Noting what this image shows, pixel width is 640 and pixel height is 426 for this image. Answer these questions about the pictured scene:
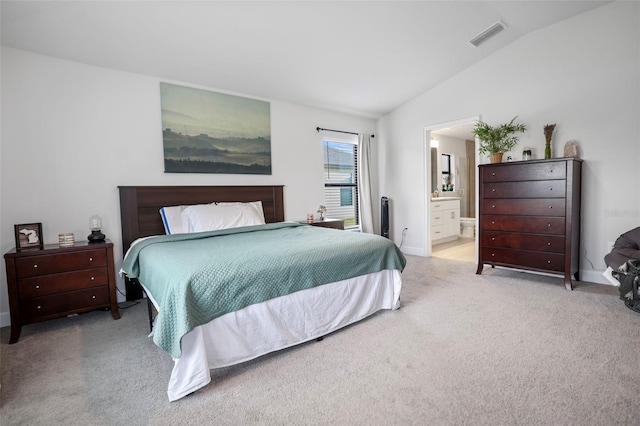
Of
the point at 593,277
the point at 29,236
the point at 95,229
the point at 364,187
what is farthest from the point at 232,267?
the point at 593,277

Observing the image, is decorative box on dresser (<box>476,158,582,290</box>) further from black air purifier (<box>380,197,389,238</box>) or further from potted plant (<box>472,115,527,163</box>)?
black air purifier (<box>380,197,389,238</box>)

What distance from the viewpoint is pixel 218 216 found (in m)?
3.26

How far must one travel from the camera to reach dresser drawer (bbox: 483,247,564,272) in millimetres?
3191

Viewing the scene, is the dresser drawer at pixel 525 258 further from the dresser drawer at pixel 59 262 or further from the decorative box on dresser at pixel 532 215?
the dresser drawer at pixel 59 262

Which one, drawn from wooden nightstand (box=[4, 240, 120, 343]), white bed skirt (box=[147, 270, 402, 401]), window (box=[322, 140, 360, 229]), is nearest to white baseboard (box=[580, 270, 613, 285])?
white bed skirt (box=[147, 270, 402, 401])

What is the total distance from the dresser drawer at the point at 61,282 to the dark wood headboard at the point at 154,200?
526 mm

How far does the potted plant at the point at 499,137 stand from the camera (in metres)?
3.77

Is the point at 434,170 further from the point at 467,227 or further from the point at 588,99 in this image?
the point at 588,99

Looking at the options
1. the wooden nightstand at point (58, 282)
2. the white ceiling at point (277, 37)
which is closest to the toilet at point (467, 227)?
the white ceiling at point (277, 37)

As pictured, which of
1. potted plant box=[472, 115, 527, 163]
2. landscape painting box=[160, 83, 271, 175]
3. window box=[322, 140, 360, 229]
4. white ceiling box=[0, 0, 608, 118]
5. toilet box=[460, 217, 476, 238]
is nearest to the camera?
white ceiling box=[0, 0, 608, 118]

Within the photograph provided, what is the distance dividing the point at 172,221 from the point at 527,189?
3.76 metres

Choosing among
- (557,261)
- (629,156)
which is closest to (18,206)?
(557,261)

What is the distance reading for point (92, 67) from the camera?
3.00m

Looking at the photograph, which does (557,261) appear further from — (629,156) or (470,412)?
(470,412)
